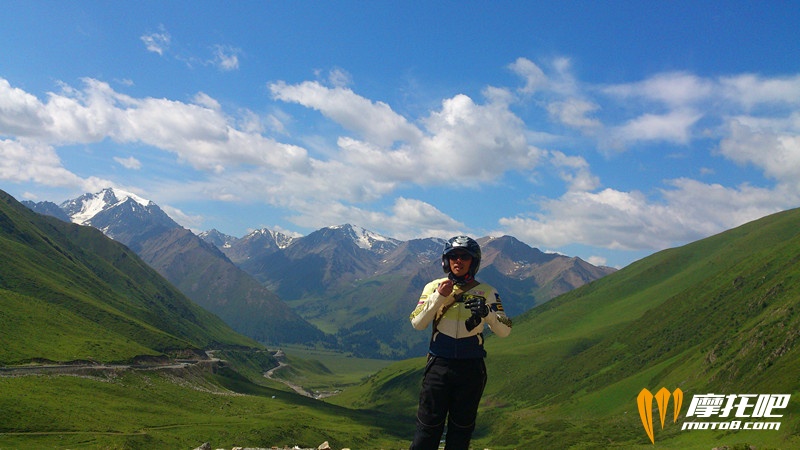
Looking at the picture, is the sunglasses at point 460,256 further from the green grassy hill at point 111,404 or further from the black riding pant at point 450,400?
the green grassy hill at point 111,404

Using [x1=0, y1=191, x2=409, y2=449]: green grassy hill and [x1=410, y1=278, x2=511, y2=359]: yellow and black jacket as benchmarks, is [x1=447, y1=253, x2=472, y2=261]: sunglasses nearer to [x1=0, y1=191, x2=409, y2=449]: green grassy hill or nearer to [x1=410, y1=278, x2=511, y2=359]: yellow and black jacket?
[x1=410, y1=278, x2=511, y2=359]: yellow and black jacket

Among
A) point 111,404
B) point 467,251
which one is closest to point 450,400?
point 467,251

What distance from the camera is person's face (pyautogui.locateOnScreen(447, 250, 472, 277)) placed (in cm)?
1377

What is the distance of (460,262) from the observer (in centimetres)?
1381

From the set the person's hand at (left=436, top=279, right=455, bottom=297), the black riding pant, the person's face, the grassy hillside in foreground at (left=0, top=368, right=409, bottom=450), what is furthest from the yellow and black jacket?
the grassy hillside in foreground at (left=0, top=368, right=409, bottom=450)

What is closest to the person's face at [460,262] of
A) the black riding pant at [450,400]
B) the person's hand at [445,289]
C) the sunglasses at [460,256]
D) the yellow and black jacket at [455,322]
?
the sunglasses at [460,256]

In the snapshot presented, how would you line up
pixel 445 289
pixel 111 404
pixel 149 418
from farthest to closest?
pixel 111 404 < pixel 149 418 < pixel 445 289

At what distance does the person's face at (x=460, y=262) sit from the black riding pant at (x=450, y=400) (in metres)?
2.29

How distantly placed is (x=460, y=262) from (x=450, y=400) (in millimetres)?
3552

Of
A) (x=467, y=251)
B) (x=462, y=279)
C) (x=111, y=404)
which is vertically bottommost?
(x=111, y=404)

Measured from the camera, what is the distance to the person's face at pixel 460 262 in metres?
13.8

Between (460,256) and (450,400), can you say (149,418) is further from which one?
(460,256)

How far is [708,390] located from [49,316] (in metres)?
213

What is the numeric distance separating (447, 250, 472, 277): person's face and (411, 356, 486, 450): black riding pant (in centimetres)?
229
